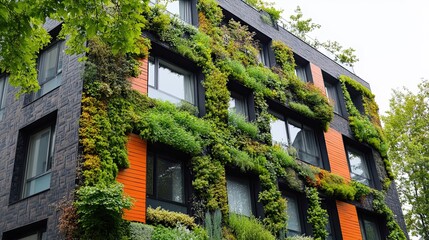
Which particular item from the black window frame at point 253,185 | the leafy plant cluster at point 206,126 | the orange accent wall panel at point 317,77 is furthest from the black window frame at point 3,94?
the orange accent wall panel at point 317,77

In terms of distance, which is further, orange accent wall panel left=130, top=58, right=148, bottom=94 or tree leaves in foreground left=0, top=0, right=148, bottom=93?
orange accent wall panel left=130, top=58, right=148, bottom=94

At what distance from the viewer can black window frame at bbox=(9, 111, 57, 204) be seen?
12.8 m

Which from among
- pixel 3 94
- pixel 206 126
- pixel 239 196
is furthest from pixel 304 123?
pixel 3 94

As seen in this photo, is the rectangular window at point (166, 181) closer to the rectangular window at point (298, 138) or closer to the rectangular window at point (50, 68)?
the rectangular window at point (50, 68)

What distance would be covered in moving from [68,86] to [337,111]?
13315 millimetres

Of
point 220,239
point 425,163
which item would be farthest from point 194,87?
point 425,163

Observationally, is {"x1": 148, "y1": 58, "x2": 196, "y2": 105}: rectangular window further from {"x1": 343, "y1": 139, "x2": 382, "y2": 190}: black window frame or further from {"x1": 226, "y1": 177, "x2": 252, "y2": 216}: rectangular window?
{"x1": 343, "y1": 139, "x2": 382, "y2": 190}: black window frame

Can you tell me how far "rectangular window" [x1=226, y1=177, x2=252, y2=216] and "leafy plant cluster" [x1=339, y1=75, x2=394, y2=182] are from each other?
26.2 feet

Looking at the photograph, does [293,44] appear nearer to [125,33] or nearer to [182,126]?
[182,126]

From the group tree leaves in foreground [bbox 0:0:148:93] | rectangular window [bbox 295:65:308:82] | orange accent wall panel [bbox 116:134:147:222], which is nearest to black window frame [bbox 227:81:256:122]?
rectangular window [bbox 295:65:308:82]

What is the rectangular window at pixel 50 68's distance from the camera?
14.1m

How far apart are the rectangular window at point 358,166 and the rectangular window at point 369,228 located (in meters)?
1.74

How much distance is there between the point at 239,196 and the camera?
15.0m

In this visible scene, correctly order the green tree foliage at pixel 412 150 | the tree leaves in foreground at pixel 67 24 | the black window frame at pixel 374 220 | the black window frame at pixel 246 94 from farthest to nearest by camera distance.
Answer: the green tree foliage at pixel 412 150 < the black window frame at pixel 374 220 < the black window frame at pixel 246 94 < the tree leaves in foreground at pixel 67 24
